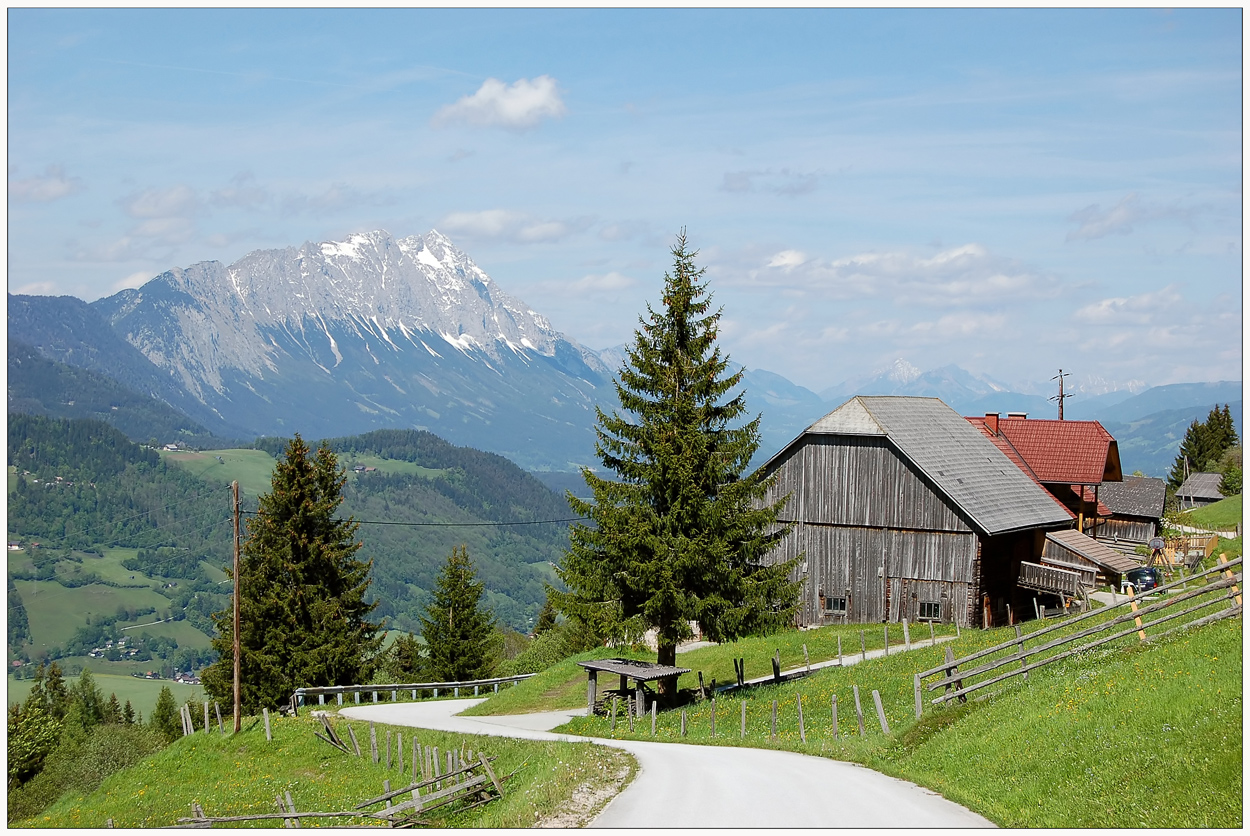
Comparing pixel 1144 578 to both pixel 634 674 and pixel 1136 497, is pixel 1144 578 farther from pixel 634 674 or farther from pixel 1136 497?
pixel 1136 497

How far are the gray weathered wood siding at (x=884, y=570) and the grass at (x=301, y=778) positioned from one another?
76.8ft

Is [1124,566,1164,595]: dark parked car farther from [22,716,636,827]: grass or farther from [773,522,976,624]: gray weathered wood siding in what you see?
→ [22,716,636,827]: grass

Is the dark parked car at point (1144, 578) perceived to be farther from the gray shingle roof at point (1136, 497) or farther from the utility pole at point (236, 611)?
the utility pole at point (236, 611)

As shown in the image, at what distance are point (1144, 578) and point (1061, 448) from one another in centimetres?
1611

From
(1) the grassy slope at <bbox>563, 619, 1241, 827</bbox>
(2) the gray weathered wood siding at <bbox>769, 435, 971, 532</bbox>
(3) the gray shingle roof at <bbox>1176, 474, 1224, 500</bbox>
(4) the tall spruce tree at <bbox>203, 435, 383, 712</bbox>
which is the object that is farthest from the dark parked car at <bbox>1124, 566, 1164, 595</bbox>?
(3) the gray shingle roof at <bbox>1176, 474, 1224, 500</bbox>

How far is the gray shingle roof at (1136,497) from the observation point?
9125cm

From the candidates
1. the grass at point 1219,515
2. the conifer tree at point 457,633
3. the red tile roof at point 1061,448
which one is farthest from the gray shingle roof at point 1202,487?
the conifer tree at point 457,633

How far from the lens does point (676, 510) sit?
37375 mm

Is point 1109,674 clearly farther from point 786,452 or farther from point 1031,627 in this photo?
point 786,452

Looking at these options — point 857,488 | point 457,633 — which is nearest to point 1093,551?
point 857,488

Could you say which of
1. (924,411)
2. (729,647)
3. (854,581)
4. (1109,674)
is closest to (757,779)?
(1109,674)

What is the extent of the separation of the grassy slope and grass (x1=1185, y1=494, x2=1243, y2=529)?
66.9 metres

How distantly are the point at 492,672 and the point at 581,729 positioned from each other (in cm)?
3292

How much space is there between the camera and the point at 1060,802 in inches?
714
